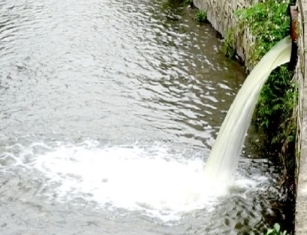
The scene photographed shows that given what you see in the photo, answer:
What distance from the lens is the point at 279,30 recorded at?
7453mm

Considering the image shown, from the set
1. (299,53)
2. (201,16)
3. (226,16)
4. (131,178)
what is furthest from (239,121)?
(201,16)

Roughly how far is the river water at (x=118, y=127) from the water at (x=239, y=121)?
0.55ft

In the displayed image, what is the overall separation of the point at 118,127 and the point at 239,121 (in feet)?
5.43

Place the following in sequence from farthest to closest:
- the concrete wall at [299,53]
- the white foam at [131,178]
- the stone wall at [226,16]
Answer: the stone wall at [226,16] < the white foam at [131,178] < the concrete wall at [299,53]

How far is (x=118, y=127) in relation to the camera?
7617mm

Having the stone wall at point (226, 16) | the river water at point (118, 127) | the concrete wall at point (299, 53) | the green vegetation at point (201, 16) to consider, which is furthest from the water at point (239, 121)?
the green vegetation at point (201, 16)

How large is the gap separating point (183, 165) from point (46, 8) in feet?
21.7

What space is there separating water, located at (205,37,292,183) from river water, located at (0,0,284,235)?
168 millimetres

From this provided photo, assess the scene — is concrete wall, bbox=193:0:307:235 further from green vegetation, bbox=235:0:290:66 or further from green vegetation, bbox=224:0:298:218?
green vegetation, bbox=235:0:290:66

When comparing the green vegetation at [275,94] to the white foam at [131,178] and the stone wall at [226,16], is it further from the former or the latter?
the white foam at [131,178]

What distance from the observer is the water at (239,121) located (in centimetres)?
646

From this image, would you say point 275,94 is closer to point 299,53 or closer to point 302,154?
point 299,53

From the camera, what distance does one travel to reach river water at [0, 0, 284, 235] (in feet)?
19.2

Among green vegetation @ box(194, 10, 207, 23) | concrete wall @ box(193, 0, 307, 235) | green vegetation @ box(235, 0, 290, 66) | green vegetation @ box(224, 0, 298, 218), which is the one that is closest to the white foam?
green vegetation @ box(224, 0, 298, 218)
